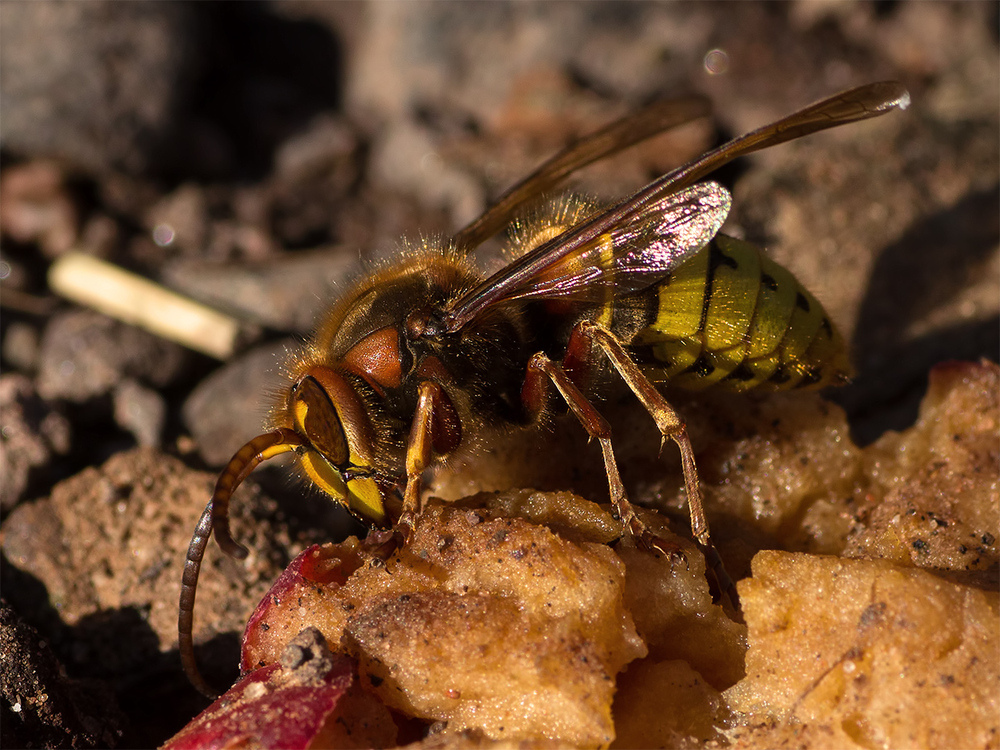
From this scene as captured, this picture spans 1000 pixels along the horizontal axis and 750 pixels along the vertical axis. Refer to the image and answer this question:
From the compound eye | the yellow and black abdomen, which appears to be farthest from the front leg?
the yellow and black abdomen

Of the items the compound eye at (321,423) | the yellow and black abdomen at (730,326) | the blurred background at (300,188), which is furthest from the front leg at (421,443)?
the blurred background at (300,188)

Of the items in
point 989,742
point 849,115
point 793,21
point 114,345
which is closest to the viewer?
point 989,742

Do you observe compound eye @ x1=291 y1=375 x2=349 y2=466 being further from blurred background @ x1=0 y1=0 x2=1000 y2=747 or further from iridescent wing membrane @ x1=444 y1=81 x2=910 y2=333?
blurred background @ x1=0 y1=0 x2=1000 y2=747

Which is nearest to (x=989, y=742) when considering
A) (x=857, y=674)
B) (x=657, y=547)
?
(x=857, y=674)

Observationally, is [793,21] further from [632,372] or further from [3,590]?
[3,590]

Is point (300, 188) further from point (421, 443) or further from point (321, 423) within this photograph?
point (421, 443)

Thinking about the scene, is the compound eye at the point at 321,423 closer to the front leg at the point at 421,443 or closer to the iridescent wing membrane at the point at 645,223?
the front leg at the point at 421,443
